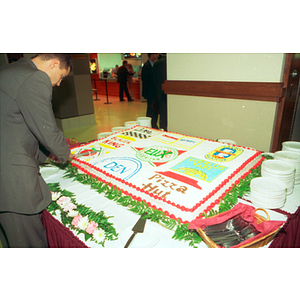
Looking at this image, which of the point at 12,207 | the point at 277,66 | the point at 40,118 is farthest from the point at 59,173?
the point at 277,66

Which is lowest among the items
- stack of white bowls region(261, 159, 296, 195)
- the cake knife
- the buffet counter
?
the buffet counter

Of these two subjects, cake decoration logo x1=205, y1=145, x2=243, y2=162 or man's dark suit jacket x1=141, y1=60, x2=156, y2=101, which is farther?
man's dark suit jacket x1=141, y1=60, x2=156, y2=101

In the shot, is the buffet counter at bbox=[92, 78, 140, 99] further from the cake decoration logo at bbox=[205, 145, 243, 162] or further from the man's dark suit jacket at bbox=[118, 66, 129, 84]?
the cake decoration logo at bbox=[205, 145, 243, 162]

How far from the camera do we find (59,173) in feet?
5.97

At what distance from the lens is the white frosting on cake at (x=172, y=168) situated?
125 centimetres

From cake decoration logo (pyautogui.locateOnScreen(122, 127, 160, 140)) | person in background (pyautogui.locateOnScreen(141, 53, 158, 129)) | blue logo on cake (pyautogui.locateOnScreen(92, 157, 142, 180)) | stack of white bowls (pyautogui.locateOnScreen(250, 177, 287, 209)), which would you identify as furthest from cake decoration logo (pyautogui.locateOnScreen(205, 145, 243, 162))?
person in background (pyautogui.locateOnScreen(141, 53, 158, 129))

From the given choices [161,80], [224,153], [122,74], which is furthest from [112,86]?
[224,153]

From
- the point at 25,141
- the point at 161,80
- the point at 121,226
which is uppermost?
the point at 161,80

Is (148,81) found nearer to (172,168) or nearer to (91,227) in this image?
(172,168)

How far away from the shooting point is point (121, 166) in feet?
5.47

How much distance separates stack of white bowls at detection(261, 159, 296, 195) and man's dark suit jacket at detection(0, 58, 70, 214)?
4.40ft

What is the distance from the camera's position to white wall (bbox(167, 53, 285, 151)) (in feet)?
8.82

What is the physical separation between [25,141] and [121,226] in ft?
2.44

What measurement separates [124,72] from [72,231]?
9519mm
